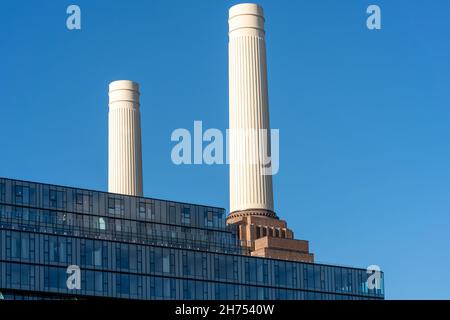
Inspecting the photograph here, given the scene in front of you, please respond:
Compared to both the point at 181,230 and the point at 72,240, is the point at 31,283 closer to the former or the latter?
the point at 72,240

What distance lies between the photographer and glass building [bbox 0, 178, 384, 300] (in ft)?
543

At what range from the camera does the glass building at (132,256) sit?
543 feet

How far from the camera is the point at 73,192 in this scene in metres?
184

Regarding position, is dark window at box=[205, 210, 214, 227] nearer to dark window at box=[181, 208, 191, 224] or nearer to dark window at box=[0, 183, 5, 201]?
dark window at box=[181, 208, 191, 224]

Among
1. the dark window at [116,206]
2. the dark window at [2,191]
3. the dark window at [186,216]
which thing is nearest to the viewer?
the dark window at [2,191]

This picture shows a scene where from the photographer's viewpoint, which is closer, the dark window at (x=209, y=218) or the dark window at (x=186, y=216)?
the dark window at (x=186, y=216)

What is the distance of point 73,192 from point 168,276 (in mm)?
19545

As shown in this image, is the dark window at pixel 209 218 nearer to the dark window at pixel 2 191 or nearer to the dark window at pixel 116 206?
the dark window at pixel 116 206

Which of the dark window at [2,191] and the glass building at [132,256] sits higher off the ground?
the dark window at [2,191]

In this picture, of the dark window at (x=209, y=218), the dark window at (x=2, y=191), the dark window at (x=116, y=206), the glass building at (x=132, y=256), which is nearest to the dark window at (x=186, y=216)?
the glass building at (x=132, y=256)

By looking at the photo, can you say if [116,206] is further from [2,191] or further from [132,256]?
[2,191]

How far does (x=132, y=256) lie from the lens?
578ft

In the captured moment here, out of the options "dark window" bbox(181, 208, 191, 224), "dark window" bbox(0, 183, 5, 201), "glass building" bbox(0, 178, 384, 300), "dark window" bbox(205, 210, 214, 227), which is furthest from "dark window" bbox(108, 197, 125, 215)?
"dark window" bbox(0, 183, 5, 201)
